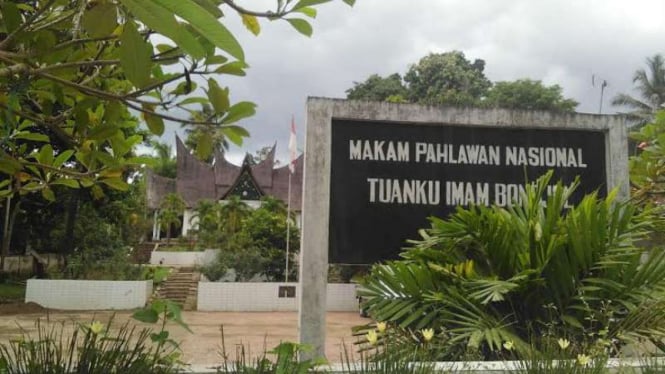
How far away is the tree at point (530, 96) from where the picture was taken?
32.6m

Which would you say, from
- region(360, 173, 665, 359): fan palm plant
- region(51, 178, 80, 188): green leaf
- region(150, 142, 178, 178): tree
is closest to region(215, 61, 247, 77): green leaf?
region(51, 178, 80, 188): green leaf

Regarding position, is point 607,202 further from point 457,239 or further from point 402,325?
point 402,325

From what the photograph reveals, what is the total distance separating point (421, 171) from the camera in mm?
4152

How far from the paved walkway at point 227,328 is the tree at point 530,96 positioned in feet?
67.9

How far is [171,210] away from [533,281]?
1160 inches

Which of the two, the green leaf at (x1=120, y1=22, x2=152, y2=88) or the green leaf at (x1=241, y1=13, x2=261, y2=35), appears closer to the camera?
the green leaf at (x1=120, y1=22, x2=152, y2=88)

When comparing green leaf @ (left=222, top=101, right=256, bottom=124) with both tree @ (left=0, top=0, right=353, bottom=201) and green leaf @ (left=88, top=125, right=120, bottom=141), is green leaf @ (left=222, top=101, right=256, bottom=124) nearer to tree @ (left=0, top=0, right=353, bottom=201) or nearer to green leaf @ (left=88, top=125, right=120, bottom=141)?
tree @ (left=0, top=0, right=353, bottom=201)

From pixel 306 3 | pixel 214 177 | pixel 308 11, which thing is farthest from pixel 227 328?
pixel 214 177

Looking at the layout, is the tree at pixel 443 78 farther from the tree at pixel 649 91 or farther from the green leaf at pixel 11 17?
the green leaf at pixel 11 17

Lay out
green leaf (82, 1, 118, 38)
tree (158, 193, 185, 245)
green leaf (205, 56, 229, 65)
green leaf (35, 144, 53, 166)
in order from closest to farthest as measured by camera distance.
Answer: green leaf (82, 1, 118, 38), green leaf (205, 56, 229, 65), green leaf (35, 144, 53, 166), tree (158, 193, 185, 245)

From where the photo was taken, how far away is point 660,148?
16.2ft

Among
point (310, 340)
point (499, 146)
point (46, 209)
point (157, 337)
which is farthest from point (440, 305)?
point (46, 209)

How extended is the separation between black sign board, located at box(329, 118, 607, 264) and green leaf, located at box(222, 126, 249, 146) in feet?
6.31

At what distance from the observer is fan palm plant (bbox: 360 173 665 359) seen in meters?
3.11
